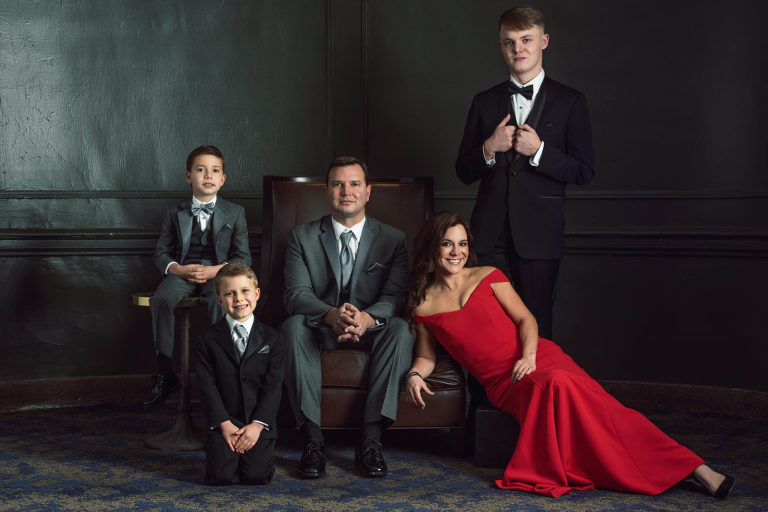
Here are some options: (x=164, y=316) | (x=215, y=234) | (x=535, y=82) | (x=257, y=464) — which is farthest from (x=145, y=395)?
(x=535, y=82)

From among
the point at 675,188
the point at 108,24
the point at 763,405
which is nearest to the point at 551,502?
the point at 763,405

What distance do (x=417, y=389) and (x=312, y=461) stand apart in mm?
466

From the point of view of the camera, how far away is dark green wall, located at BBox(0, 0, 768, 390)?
Answer: 4211mm

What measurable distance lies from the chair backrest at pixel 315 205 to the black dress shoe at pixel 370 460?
40.4 inches

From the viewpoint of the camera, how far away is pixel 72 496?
277cm

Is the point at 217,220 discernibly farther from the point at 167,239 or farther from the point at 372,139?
the point at 372,139

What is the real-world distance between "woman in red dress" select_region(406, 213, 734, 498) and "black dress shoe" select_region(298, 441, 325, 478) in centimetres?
40

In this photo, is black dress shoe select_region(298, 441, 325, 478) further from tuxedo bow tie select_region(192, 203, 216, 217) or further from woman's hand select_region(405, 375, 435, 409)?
tuxedo bow tie select_region(192, 203, 216, 217)

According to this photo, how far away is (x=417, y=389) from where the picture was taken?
10.3 feet

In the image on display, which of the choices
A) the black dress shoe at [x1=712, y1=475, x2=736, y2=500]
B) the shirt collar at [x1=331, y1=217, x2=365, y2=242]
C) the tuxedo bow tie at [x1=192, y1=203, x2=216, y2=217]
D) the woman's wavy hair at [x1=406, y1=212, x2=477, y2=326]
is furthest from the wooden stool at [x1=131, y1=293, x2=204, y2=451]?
the black dress shoe at [x1=712, y1=475, x2=736, y2=500]

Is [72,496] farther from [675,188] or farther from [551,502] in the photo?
[675,188]

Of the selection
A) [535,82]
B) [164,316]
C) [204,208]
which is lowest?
[164,316]

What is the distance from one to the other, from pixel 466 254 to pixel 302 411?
87 cm

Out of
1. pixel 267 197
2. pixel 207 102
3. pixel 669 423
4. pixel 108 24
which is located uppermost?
pixel 108 24
